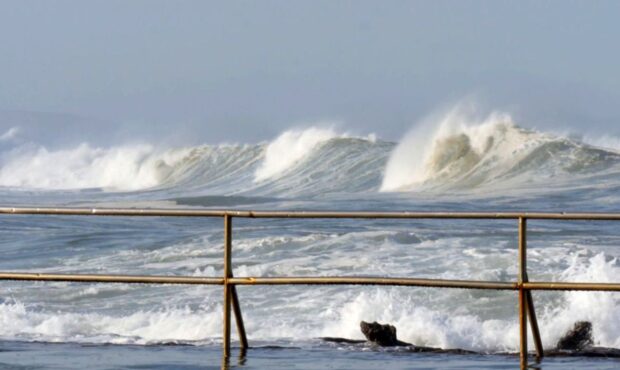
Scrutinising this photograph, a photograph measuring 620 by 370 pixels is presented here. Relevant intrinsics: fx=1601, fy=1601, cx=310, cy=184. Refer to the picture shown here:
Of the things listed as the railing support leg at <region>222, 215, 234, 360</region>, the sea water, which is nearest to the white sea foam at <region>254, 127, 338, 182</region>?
the sea water

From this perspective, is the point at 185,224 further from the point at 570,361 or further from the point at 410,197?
the point at 570,361

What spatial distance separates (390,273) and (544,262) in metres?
1.68

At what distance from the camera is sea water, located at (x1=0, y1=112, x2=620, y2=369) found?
1076 centimetres

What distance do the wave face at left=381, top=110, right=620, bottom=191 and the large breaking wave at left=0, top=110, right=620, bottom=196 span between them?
3 centimetres

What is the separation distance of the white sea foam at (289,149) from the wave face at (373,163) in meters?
0.04

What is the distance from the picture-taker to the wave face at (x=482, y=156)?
35.7 metres

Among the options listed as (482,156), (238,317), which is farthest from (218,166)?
(238,317)

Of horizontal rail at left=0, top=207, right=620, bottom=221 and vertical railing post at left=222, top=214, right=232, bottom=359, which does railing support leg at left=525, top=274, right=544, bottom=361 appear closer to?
horizontal rail at left=0, top=207, right=620, bottom=221

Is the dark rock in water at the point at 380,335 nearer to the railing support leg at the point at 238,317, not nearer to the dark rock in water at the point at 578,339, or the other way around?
the railing support leg at the point at 238,317

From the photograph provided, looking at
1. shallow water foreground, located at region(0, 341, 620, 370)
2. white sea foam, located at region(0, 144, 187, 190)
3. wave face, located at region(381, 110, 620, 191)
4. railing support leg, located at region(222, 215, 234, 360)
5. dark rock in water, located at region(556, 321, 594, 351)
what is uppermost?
white sea foam, located at region(0, 144, 187, 190)

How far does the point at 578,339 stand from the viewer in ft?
35.7

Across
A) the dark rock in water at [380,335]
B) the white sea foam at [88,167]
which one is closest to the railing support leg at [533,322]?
the dark rock in water at [380,335]

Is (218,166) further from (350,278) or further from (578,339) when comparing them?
(350,278)

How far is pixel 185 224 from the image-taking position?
977 inches
